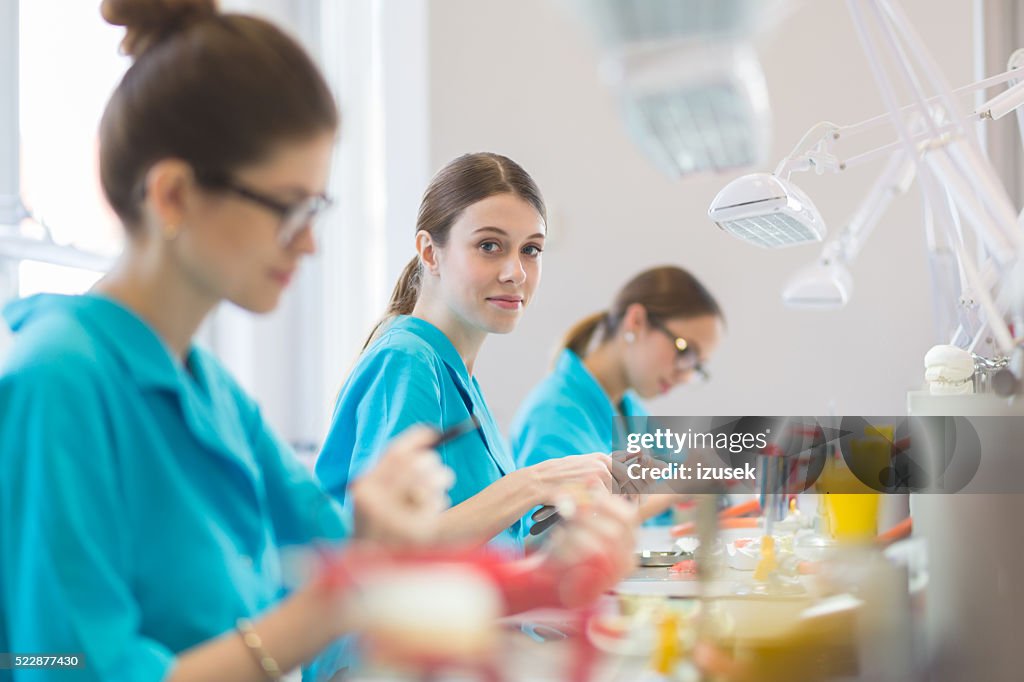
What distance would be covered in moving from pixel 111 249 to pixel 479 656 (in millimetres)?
1600

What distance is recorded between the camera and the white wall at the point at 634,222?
7.25 feet

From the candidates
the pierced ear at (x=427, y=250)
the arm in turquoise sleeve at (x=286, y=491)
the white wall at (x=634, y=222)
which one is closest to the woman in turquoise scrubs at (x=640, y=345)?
the white wall at (x=634, y=222)

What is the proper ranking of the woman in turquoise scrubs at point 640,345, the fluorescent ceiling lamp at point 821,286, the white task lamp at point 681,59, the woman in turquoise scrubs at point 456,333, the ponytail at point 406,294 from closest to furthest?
the white task lamp at point 681,59 → the woman in turquoise scrubs at point 456,333 → the ponytail at point 406,294 → the fluorescent ceiling lamp at point 821,286 → the woman in turquoise scrubs at point 640,345

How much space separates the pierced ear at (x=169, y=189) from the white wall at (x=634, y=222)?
1669 millimetres

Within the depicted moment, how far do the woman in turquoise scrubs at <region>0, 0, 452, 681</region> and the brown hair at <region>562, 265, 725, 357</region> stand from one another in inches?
53.4

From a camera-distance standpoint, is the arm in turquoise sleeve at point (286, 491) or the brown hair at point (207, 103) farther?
the arm in turquoise sleeve at point (286, 491)

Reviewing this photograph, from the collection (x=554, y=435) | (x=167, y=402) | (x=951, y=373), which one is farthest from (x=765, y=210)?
(x=167, y=402)

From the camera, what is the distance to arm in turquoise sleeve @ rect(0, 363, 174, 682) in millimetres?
624

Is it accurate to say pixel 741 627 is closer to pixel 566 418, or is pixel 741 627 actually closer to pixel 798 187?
pixel 798 187

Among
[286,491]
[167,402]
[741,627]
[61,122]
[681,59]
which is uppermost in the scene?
[61,122]

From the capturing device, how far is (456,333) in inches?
51.1

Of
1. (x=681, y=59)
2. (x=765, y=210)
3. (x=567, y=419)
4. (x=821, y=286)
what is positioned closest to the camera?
(x=681, y=59)

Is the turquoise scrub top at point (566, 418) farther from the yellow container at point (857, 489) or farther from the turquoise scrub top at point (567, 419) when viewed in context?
the yellow container at point (857, 489)

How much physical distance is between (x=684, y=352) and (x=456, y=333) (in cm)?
90
